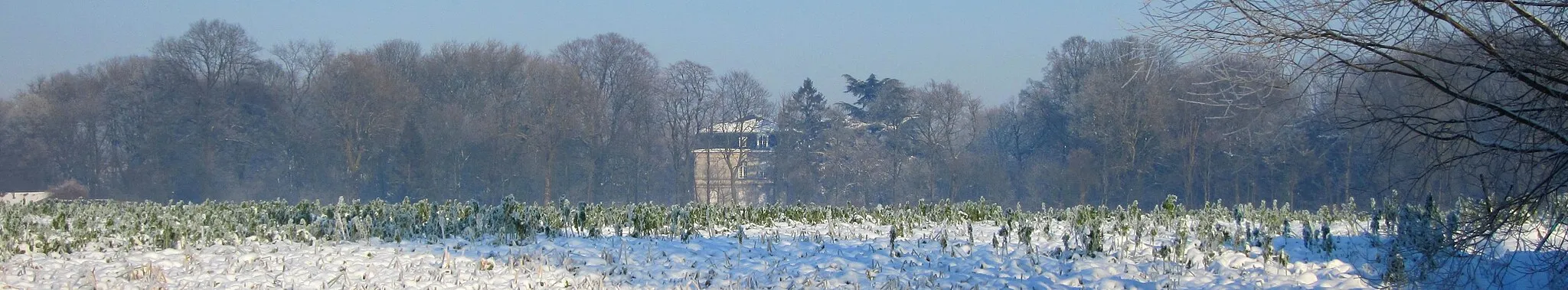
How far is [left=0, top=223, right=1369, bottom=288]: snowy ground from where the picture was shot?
8148mm

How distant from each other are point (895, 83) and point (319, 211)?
3434 centimetres

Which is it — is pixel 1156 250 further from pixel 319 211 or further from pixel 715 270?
pixel 319 211

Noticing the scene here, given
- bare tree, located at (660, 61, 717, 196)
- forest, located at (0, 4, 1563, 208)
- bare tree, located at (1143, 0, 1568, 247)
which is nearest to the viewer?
bare tree, located at (1143, 0, 1568, 247)

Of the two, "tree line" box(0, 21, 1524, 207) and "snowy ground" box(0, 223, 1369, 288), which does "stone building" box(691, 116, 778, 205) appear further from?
"snowy ground" box(0, 223, 1369, 288)

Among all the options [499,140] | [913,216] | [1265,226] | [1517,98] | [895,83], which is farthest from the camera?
[895,83]

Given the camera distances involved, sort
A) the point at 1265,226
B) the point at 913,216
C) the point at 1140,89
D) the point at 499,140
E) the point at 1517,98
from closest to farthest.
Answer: the point at 1517,98, the point at 1265,226, the point at 913,216, the point at 1140,89, the point at 499,140

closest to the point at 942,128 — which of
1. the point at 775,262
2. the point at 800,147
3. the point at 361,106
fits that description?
the point at 800,147

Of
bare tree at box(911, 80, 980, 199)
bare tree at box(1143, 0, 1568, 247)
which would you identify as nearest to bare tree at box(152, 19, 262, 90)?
bare tree at box(911, 80, 980, 199)

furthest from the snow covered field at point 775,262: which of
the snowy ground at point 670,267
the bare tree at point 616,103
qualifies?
the bare tree at point 616,103

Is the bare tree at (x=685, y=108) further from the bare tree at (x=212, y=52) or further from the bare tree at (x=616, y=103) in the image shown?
the bare tree at (x=212, y=52)

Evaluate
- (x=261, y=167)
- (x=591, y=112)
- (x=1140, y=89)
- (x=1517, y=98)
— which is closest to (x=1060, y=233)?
(x=1517, y=98)

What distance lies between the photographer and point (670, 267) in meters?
8.97

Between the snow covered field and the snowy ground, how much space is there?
0.06 feet

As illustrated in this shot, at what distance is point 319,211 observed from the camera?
11.8m
